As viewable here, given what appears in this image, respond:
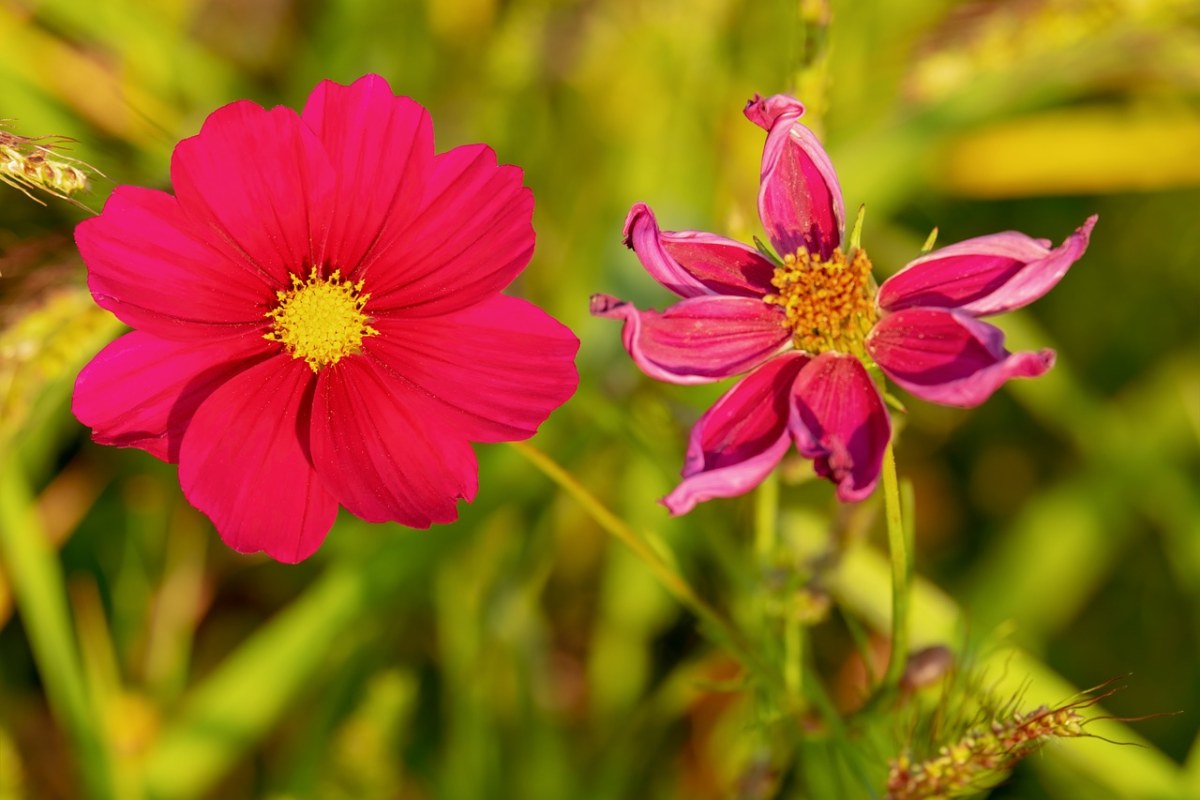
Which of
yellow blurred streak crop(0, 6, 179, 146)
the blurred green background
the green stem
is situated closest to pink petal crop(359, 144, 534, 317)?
the blurred green background

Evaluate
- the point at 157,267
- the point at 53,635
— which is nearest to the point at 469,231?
the point at 157,267

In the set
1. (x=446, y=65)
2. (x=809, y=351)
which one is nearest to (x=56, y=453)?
(x=446, y=65)

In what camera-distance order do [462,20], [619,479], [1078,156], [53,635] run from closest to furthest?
[53,635]
[619,479]
[1078,156]
[462,20]

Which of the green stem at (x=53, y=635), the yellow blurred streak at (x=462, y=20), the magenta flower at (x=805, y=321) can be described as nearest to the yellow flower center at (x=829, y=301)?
the magenta flower at (x=805, y=321)

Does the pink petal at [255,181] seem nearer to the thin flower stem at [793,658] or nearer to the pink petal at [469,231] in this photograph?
the pink petal at [469,231]

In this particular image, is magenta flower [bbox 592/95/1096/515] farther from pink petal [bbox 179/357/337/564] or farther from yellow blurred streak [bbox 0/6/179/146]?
yellow blurred streak [bbox 0/6/179/146]

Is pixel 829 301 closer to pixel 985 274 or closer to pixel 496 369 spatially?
pixel 985 274
